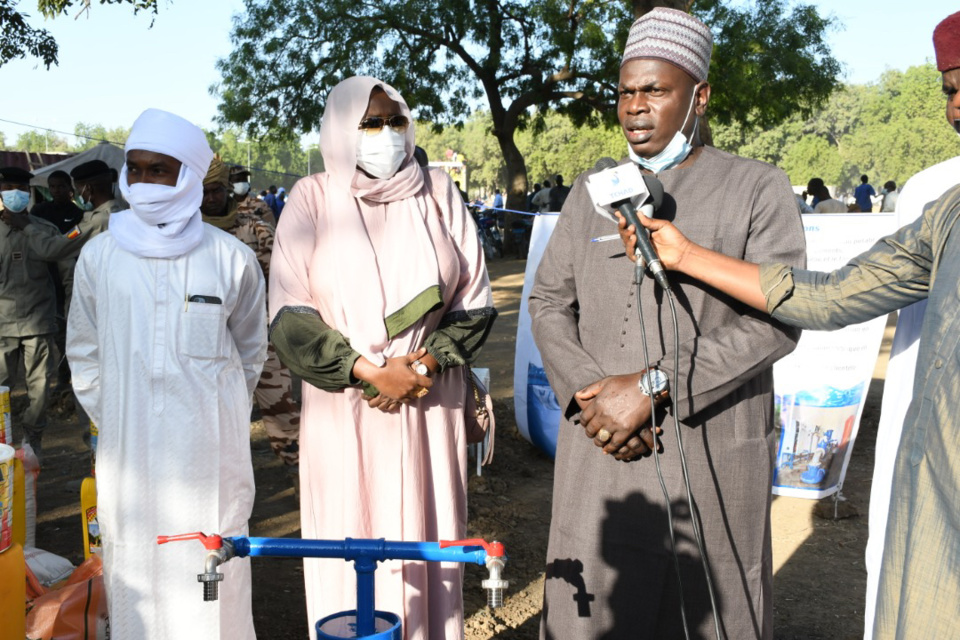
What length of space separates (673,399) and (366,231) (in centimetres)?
136

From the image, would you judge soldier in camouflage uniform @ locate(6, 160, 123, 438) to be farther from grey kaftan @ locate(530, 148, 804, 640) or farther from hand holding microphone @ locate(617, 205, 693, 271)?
hand holding microphone @ locate(617, 205, 693, 271)

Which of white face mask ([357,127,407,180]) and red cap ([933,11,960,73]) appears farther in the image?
white face mask ([357,127,407,180])

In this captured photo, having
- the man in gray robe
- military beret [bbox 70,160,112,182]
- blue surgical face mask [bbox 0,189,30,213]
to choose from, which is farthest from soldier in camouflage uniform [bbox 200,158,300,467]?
the man in gray robe

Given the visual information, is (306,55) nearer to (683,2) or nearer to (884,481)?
(683,2)

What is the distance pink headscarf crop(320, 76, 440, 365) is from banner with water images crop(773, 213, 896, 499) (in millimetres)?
3413

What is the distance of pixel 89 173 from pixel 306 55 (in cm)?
1942

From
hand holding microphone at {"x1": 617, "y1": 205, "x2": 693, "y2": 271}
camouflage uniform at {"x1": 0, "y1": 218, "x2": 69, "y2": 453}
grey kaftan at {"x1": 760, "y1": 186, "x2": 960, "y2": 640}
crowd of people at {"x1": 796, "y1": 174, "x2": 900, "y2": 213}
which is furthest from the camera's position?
crowd of people at {"x1": 796, "y1": 174, "x2": 900, "y2": 213}

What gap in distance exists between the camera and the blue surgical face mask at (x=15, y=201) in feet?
23.3

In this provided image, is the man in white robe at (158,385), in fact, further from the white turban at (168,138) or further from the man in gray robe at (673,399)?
the man in gray robe at (673,399)

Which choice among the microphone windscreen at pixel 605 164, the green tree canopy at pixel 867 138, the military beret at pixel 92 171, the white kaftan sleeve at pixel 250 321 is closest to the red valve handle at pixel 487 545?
the microphone windscreen at pixel 605 164

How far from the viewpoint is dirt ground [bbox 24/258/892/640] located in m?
4.38

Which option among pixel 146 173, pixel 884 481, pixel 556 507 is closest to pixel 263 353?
pixel 146 173

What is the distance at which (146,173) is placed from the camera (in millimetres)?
3211

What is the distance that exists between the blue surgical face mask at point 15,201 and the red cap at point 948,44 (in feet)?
22.2
